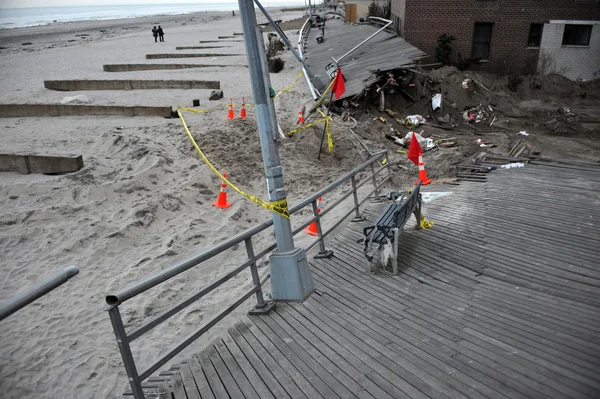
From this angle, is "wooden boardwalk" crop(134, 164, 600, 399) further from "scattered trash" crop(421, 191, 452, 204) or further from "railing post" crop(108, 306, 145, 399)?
"scattered trash" crop(421, 191, 452, 204)

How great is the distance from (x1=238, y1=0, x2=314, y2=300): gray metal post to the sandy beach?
135cm

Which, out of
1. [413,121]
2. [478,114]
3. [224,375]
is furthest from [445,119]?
[224,375]

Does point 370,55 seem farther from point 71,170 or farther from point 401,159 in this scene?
point 71,170

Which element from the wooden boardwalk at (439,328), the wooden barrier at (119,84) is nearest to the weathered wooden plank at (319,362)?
the wooden boardwalk at (439,328)

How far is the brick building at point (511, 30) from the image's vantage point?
21875 millimetres

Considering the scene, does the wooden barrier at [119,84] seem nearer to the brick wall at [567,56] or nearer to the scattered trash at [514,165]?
the scattered trash at [514,165]

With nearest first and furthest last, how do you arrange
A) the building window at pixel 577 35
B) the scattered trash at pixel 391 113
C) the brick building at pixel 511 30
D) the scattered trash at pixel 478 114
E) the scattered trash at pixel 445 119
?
1. the scattered trash at pixel 391 113
2. the scattered trash at pixel 445 119
3. the scattered trash at pixel 478 114
4. the brick building at pixel 511 30
5. the building window at pixel 577 35

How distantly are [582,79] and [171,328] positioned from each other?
2350cm

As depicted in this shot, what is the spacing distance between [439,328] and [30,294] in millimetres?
3615

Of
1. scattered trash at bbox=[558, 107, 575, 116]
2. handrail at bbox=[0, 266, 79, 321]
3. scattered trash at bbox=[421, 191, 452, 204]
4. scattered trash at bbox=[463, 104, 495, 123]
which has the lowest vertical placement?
scattered trash at bbox=[558, 107, 575, 116]

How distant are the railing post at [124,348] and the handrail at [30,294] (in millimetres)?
419

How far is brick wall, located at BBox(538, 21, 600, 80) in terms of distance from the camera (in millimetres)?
21906

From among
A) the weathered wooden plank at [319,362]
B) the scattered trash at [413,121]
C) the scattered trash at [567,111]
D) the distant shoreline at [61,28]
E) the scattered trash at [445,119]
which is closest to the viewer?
the weathered wooden plank at [319,362]

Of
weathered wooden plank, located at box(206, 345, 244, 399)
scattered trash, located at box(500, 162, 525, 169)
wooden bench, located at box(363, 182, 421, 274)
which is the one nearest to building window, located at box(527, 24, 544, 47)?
scattered trash, located at box(500, 162, 525, 169)
